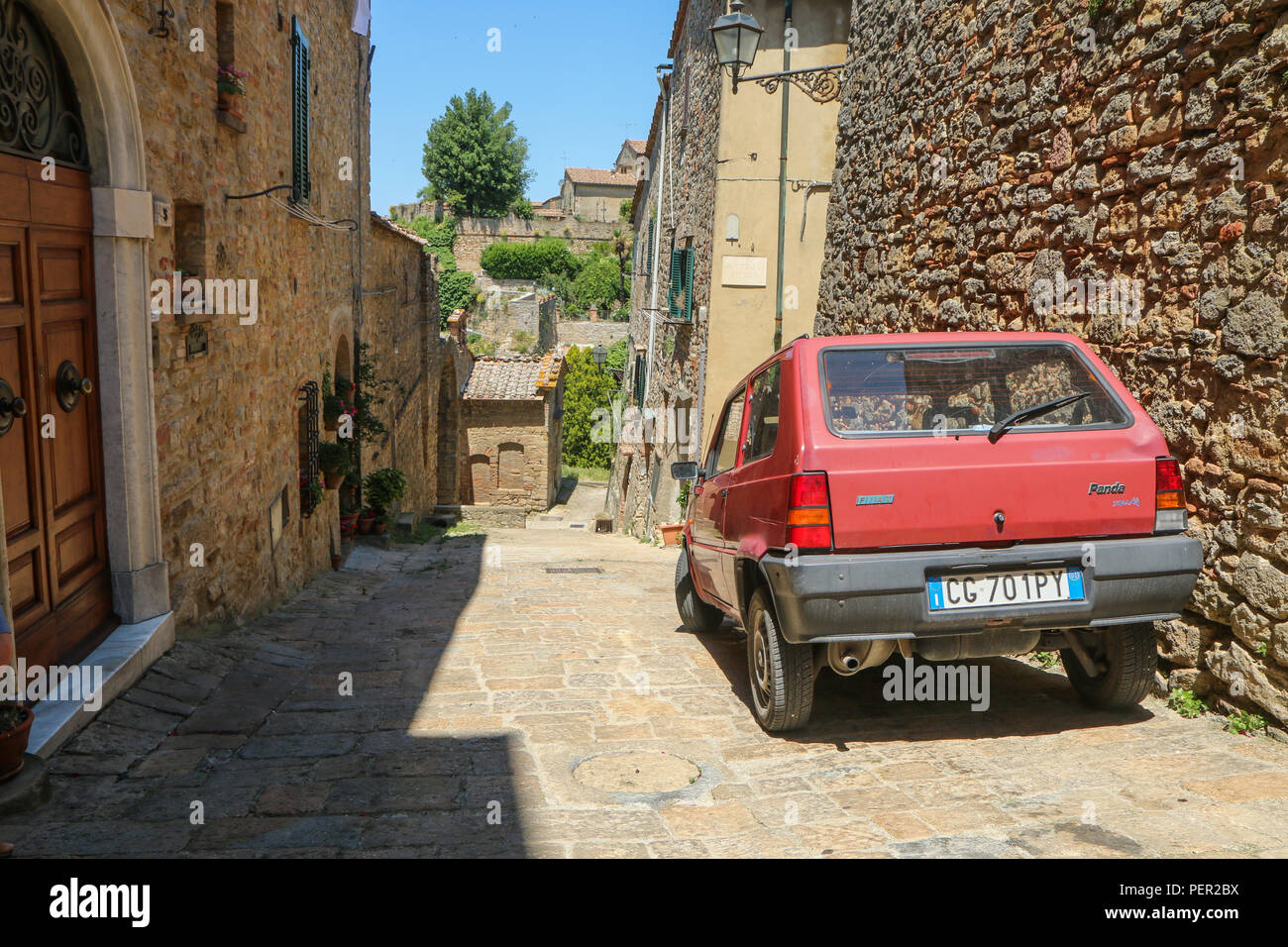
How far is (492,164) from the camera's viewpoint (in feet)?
194

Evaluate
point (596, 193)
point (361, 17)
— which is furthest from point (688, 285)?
point (596, 193)

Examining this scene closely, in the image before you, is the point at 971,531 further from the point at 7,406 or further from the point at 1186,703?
the point at 7,406

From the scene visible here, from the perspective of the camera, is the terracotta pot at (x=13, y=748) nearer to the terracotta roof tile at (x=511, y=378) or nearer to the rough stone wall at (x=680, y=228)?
the rough stone wall at (x=680, y=228)

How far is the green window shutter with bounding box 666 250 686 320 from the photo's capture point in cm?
1514

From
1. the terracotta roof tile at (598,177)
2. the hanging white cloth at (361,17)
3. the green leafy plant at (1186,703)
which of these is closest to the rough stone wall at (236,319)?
the hanging white cloth at (361,17)

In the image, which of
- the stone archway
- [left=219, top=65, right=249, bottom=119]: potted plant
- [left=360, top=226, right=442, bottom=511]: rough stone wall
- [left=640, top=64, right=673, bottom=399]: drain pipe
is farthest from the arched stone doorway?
[left=640, top=64, right=673, bottom=399]: drain pipe

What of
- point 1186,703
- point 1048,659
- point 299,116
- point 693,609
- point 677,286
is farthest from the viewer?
point 677,286

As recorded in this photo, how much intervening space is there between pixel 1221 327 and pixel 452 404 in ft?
77.0

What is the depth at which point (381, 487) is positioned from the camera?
1350 cm

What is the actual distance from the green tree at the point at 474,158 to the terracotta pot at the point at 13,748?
A: 5737 cm

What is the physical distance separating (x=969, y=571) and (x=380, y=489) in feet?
35.8

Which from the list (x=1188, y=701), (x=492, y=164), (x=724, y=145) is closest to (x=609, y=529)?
(x=724, y=145)

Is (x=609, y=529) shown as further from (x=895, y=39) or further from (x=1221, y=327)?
(x=1221, y=327)

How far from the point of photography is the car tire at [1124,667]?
405 cm
